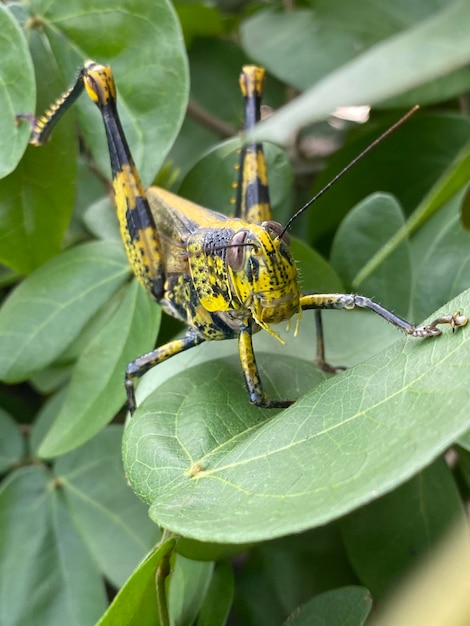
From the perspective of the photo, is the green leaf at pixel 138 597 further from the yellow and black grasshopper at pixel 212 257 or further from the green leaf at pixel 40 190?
the green leaf at pixel 40 190

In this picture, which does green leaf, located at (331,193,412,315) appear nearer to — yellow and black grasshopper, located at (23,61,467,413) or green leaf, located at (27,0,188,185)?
yellow and black grasshopper, located at (23,61,467,413)

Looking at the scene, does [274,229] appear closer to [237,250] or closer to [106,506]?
[237,250]

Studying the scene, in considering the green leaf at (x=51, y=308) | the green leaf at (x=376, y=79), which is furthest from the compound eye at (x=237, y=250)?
the green leaf at (x=376, y=79)

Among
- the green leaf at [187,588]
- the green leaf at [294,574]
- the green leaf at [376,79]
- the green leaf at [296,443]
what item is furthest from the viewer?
the green leaf at [294,574]

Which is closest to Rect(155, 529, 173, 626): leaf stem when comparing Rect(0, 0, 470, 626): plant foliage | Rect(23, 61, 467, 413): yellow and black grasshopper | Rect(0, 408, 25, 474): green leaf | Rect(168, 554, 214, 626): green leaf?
Rect(0, 0, 470, 626): plant foliage

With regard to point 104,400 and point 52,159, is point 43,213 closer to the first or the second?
point 52,159
